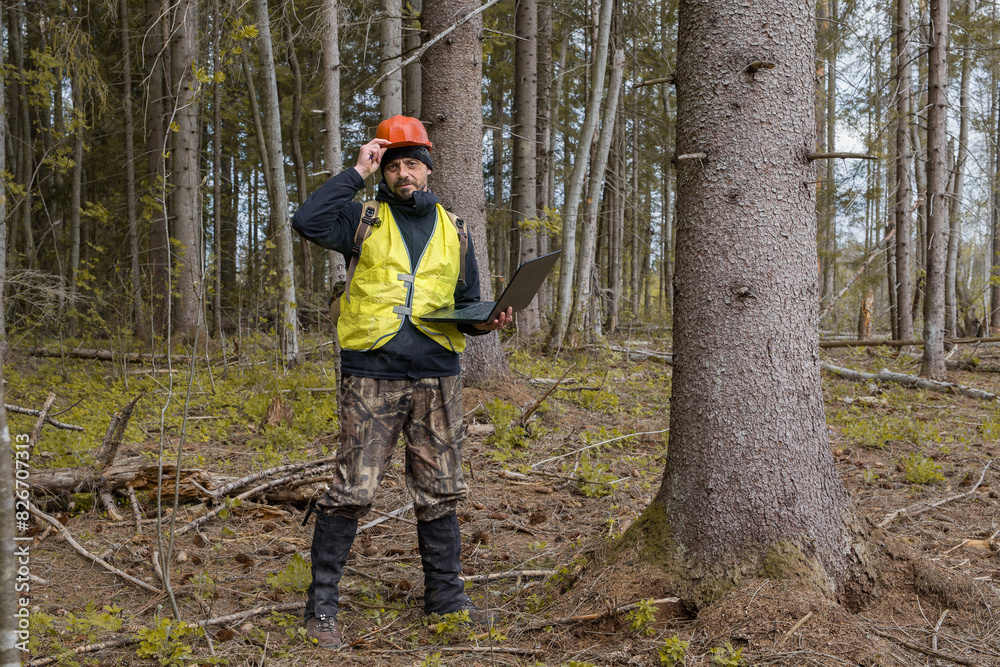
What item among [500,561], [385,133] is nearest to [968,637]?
[500,561]

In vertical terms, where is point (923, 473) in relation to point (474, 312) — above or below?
below

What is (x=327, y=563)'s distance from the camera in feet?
10.1

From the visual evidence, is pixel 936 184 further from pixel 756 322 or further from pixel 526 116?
pixel 756 322

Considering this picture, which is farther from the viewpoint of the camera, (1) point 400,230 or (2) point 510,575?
(2) point 510,575

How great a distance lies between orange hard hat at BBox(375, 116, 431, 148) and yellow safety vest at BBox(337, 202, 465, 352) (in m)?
0.31

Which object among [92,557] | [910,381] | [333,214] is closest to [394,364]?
[333,214]

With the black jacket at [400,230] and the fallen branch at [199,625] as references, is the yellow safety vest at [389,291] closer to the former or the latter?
the black jacket at [400,230]

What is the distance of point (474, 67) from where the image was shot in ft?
23.0

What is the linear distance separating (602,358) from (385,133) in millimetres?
7444

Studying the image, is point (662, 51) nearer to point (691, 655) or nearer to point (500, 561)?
point (500, 561)

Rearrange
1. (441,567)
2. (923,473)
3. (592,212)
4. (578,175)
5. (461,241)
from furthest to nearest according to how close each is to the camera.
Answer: (578,175)
(592,212)
(923,473)
(461,241)
(441,567)

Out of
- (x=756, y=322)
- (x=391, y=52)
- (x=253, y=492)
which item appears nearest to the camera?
(x=756, y=322)

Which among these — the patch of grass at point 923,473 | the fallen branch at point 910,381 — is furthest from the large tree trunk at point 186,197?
the fallen branch at point 910,381

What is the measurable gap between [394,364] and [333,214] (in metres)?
0.75
